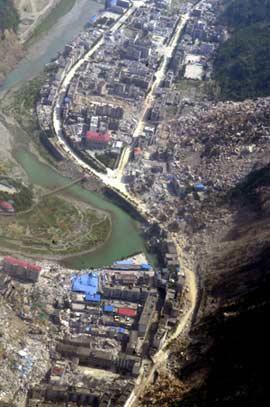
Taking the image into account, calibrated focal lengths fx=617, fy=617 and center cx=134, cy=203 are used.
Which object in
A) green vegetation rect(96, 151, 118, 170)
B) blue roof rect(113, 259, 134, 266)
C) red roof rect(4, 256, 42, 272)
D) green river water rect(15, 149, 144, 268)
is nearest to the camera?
red roof rect(4, 256, 42, 272)

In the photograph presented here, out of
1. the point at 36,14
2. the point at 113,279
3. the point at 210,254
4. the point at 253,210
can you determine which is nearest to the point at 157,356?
the point at 113,279

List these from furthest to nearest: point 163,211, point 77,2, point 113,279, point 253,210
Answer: point 77,2 < point 163,211 < point 253,210 < point 113,279

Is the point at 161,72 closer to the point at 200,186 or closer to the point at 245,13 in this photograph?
the point at 245,13

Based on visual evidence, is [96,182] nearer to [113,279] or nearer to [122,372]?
[113,279]

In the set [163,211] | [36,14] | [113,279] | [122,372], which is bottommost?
[122,372]

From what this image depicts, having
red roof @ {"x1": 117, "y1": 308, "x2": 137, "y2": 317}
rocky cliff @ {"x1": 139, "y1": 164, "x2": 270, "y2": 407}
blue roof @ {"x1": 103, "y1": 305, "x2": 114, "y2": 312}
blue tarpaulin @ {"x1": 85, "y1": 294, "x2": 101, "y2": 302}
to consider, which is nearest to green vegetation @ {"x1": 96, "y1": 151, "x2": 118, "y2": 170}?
rocky cliff @ {"x1": 139, "y1": 164, "x2": 270, "y2": 407}

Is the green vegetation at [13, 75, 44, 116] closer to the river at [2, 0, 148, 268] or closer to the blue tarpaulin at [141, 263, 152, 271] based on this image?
the river at [2, 0, 148, 268]
